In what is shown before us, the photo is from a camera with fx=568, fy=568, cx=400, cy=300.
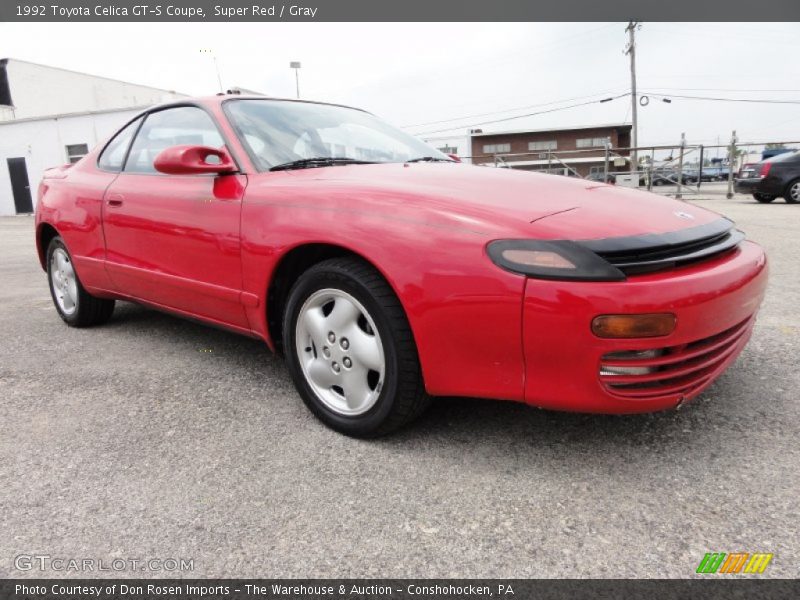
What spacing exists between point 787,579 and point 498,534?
2.30 feet

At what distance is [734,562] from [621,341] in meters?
0.62

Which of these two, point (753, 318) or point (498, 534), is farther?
point (753, 318)

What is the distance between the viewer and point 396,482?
1877mm

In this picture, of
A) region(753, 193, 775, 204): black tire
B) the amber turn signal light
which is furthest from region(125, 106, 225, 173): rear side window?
region(753, 193, 775, 204): black tire

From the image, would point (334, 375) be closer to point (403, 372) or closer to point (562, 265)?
point (403, 372)

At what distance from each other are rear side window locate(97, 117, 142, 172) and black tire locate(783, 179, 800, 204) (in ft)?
39.4

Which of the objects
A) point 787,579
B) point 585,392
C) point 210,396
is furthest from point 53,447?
point 787,579

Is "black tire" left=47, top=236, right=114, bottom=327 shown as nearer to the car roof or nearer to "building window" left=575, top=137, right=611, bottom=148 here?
the car roof

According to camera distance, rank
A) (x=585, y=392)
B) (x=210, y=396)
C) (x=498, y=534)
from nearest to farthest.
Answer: (x=498, y=534), (x=585, y=392), (x=210, y=396)

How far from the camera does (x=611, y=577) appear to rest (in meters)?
1.42

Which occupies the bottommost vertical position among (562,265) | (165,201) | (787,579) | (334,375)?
(787,579)

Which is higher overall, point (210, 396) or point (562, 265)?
point (562, 265)

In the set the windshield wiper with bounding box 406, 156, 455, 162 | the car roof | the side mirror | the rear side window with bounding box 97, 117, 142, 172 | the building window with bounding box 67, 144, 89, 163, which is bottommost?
the windshield wiper with bounding box 406, 156, 455, 162

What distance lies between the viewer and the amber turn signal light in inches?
64.2
